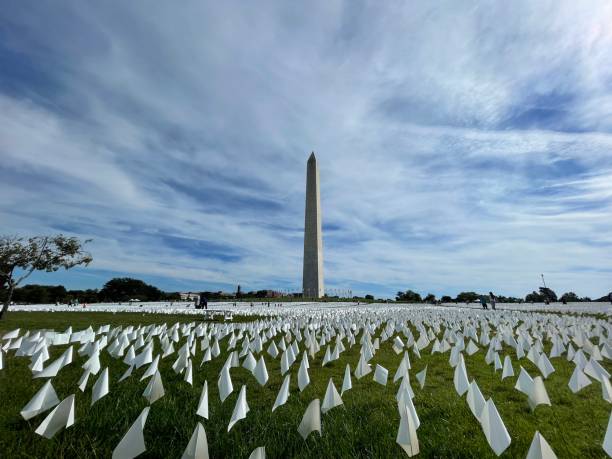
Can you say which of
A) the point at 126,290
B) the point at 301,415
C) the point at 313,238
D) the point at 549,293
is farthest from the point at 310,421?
the point at 126,290

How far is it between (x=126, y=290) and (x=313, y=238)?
62814mm

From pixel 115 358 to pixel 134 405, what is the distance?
3983 mm

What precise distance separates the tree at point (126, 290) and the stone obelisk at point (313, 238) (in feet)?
169

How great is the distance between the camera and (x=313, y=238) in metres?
50.9

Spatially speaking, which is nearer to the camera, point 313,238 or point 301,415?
point 301,415

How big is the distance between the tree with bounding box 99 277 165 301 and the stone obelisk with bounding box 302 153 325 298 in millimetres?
51654

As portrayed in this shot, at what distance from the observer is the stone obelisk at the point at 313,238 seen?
A: 50688 millimetres

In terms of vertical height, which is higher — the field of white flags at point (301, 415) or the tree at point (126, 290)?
the tree at point (126, 290)

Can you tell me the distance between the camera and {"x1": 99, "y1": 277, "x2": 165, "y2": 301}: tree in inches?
3374

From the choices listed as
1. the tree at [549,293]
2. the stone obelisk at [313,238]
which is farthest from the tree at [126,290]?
the tree at [549,293]

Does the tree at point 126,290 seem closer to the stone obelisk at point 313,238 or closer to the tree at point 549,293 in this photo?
the stone obelisk at point 313,238

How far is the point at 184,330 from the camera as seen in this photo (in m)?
12.7

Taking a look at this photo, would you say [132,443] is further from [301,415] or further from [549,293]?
[549,293]

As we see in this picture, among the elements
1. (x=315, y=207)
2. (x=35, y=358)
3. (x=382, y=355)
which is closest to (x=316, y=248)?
(x=315, y=207)
